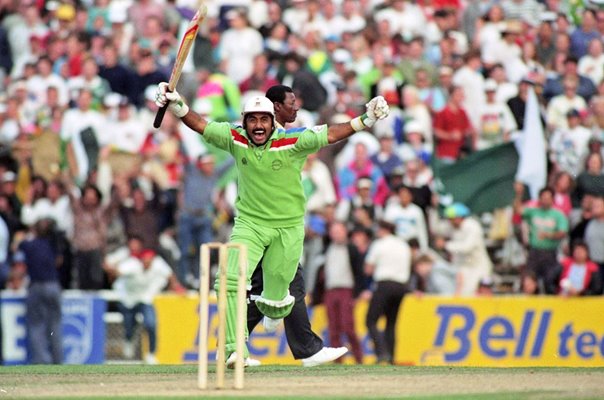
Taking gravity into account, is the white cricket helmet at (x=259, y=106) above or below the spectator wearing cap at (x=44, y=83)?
below

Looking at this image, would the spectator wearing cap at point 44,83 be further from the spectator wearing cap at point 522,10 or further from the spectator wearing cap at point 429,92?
the spectator wearing cap at point 522,10

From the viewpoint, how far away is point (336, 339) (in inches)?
846

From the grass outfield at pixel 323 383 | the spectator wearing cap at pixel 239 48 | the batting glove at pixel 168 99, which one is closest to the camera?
the grass outfield at pixel 323 383

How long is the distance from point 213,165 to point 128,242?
Answer: 1.63 m

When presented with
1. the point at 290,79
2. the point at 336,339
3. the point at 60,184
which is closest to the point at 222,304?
the point at 336,339

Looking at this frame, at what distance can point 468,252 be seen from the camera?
2198cm

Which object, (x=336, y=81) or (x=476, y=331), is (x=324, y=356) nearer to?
(x=476, y=331)

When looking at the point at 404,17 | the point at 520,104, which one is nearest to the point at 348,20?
the point at 404,17

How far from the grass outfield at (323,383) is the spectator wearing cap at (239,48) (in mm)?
9976

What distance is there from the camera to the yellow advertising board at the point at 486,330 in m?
21.7

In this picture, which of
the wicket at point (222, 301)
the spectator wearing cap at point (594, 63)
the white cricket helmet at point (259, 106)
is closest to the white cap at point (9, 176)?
the spectator wearing cap at point (594, 63)

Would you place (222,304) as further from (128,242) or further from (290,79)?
(290,79)

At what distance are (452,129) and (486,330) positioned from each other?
3.29 meters

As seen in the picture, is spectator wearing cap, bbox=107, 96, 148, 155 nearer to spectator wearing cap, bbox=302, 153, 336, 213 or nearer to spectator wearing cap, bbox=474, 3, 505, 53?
spectator wearing cap, bbox=302, 153, 336, 213
